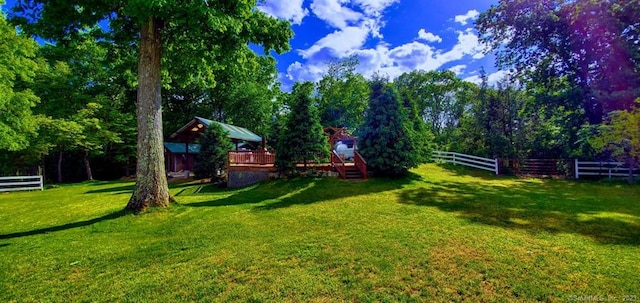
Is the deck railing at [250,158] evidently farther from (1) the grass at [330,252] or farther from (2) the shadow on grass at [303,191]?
(1) the grass at [330,252]

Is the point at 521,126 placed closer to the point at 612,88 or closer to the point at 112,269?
the point at 612,88

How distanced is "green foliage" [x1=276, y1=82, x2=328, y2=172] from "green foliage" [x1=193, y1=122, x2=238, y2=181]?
182 inches

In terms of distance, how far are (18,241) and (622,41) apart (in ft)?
83.5

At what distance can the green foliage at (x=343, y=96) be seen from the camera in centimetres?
3731

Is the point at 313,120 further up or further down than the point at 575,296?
further up

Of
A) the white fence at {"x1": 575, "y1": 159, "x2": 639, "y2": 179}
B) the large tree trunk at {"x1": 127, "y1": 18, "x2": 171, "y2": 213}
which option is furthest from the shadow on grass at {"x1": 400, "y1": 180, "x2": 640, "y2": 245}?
the large tree trunk at {"x1": 127, "y1": 18, "x2": 171, "y2": 213}

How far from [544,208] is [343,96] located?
104 ft

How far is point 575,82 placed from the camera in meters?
17.7

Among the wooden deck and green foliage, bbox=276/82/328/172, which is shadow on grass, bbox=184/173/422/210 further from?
green foliage, bbox=276/82/328/172

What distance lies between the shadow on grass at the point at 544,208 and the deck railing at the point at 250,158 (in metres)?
6.99

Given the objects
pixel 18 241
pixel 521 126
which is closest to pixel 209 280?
pixel 18 241

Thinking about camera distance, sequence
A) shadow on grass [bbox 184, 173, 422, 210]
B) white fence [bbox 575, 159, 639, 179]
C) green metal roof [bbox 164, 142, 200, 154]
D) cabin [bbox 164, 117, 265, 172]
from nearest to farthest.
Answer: shadow on grass [bbox 184, 173, 422, 210] < white fence [bbox 575, 159, 639, 179] < cabin [bbox 164, 117, 265, 172] < green metal roof [bbox 164, 142, 200, 154]

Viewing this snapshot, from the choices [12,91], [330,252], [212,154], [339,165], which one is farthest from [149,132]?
[12,91]

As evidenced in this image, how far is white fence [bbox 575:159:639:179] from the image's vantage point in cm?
1477
